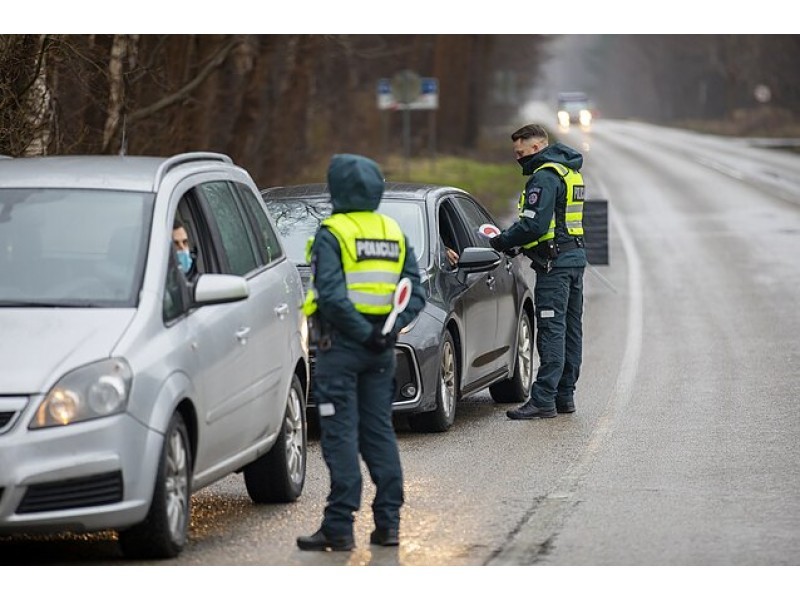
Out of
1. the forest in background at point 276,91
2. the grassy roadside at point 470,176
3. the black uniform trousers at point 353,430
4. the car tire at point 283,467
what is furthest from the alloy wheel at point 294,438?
the grassy roadside at point 470,176

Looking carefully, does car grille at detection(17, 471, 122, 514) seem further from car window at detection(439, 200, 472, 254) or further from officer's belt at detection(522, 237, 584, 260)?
car window at detection(439, 200, 472, 254)

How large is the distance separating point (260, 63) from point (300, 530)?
2123 cm

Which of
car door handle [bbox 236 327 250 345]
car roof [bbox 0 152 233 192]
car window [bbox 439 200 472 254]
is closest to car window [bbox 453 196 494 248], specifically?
car window [bbox 439 200 472 254]

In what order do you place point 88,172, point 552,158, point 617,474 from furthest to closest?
point 552,158 → point 617,474 → point 88,172

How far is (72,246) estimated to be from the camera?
7.86 metres

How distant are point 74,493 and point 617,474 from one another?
384 centimetres

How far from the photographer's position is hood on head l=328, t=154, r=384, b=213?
7473 mm

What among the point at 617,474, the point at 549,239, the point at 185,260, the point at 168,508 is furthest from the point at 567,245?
the point at 168,508

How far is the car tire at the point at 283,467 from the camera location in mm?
8867

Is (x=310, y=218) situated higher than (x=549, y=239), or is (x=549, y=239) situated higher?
(x=310, y=218)

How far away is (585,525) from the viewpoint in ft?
27.0

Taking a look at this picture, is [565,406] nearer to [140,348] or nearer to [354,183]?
[354,183]
